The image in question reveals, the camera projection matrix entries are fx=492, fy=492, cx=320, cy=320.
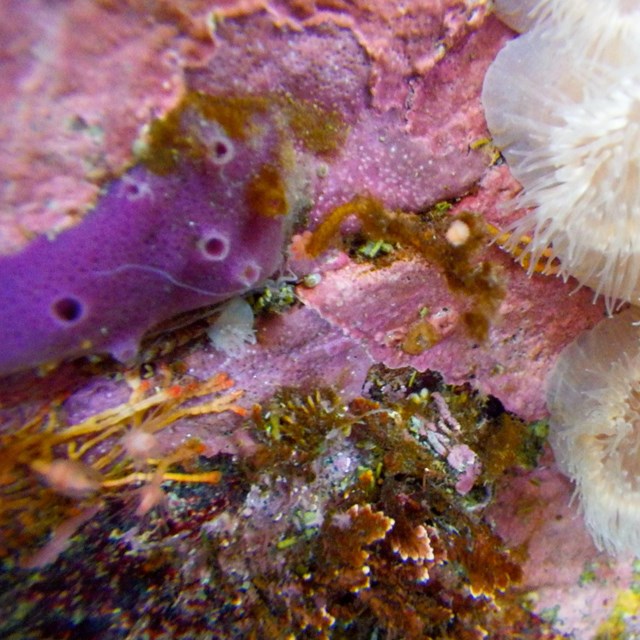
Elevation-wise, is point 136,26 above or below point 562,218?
above

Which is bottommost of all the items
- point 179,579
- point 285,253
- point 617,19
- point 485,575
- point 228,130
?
point 485,575

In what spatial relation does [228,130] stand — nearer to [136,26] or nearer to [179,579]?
[136,26]

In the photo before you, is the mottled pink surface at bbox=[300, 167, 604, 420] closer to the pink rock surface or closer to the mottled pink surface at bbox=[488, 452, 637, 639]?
the mottled pink surface at bbox=[488, 452, 637, 639]

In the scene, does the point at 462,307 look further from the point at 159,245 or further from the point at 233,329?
the point at 159,245

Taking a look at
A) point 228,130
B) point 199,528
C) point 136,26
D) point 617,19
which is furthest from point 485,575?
point 136,26

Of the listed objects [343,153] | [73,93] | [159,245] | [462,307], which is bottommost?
[462,307]

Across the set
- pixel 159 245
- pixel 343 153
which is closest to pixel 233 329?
pixel 159 245

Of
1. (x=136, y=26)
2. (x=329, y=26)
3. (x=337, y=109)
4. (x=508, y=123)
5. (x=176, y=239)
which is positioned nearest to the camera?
(x=136, y=26)

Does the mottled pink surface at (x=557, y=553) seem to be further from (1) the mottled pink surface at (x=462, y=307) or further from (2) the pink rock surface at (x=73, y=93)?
(2) the pink rock surface at (x=73, y=93)
